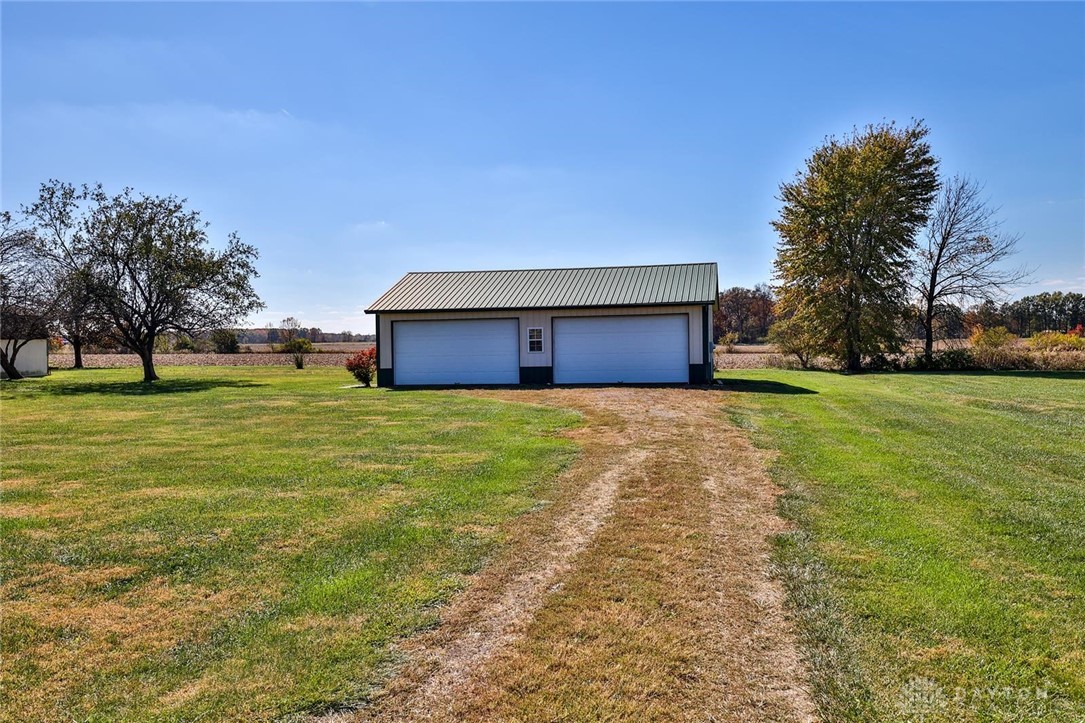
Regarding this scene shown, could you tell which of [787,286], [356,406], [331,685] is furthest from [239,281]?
[331,685]

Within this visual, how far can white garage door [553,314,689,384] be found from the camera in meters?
20.3

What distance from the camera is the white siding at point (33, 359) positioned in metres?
→ 31.5

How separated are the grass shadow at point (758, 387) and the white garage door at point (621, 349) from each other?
1.53m

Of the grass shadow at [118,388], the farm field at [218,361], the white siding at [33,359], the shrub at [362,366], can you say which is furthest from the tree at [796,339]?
the white siding at [33,359]

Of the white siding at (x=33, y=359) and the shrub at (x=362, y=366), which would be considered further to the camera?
the white siding at (x=33, y=359)

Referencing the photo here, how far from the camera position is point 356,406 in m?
15.0

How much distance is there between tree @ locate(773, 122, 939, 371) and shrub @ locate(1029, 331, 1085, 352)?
18.3 ft

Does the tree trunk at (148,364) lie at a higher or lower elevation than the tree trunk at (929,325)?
lower

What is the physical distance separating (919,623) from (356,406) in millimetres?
13090

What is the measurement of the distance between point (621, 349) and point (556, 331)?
225cm

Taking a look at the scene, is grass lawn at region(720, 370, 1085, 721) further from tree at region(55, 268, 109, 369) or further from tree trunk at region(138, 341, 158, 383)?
tree at region(55, 268, 109, 369)

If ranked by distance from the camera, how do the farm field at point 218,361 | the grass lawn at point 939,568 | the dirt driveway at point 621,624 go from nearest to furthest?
the dirt driveway at point 621,624 → the grass lawn at point 939,568 → the farm field at point 218,361

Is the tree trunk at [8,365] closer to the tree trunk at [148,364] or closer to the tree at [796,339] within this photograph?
the tree trunk at [148,364]

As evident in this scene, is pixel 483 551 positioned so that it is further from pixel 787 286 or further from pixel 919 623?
pixel 787 286
